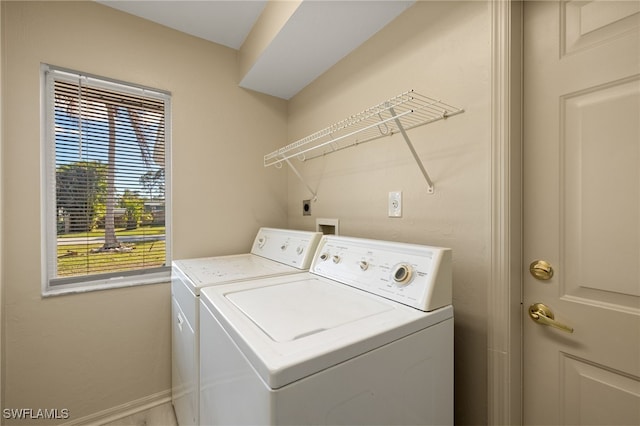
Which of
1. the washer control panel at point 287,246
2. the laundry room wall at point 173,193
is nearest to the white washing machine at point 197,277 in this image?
the washer control panel at point 287,246

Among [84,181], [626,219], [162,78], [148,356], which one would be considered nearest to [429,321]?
[626,219]

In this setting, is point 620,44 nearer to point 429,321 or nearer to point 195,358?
point 429,321

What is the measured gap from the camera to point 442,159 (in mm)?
1242

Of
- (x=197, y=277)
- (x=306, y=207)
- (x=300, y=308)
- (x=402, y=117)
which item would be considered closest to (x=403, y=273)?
(x=300, y=308)

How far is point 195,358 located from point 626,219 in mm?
1692

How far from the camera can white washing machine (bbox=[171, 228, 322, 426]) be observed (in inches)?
49.9

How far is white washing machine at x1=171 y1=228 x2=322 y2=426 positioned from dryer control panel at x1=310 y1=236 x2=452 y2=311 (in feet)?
0.96

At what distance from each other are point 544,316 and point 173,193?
2.19 m

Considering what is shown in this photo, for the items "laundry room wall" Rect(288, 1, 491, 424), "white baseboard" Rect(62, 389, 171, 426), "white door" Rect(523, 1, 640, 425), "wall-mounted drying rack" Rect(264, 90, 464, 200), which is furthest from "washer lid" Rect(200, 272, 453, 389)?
"white baseboard" Rect(62, 389, 171, 426)

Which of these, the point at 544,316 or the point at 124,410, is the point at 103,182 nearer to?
the point at 124,410

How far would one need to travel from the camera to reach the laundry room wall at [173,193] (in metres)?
1.48

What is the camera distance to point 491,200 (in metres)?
1.05

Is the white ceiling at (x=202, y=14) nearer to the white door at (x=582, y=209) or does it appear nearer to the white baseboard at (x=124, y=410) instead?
the white door at (x=582, y=209)

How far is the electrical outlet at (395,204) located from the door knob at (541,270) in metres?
0.59
